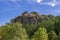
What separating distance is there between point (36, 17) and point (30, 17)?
4189 millimetres

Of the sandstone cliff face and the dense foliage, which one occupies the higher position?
the sandstone cliff face

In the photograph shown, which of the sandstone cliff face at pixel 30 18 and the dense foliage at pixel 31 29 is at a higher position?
the sandstone cliff face at pixel 30 18

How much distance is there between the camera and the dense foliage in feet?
180

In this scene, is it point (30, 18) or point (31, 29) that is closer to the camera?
point (31, 29)

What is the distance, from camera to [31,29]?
99.9 m

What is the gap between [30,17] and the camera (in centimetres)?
14675

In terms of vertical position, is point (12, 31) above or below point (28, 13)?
below

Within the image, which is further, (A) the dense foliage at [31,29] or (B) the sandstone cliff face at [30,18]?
(B) the sandstone cliff face at [30,18]

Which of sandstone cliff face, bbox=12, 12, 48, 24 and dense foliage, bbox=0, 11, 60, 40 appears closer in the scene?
dense foliage, bbox=0, 11, 60, 40

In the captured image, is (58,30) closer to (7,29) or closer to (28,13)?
(7,29)

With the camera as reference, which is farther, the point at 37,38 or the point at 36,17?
the point at 36,17

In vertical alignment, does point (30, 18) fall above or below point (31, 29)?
above

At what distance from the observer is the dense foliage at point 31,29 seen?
5494cm

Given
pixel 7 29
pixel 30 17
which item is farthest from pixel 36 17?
pixel 7 29
